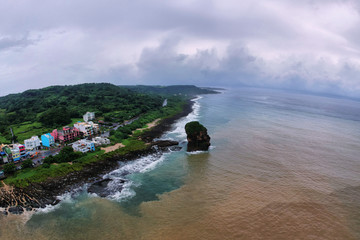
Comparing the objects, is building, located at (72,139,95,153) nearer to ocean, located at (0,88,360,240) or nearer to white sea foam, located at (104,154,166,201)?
white sea foam, located at (104,154,166,201)

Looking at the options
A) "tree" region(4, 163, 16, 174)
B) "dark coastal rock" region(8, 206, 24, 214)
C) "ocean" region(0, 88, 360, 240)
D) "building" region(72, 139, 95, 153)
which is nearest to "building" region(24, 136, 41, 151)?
"building" region(72, 139, 95, 153)

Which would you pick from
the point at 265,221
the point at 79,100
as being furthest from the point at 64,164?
the point at 79,100

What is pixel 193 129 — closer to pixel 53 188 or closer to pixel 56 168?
pixel 56 168

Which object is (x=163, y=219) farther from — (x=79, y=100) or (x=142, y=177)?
(x=79, y=100)

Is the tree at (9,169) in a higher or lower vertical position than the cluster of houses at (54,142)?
lower

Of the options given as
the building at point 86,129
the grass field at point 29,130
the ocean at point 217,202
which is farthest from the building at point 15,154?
the grass field at point 29,130

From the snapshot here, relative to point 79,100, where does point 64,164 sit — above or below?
below

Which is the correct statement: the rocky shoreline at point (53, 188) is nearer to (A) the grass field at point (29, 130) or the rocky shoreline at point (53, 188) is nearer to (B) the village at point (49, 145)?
(B) the village at point (49, 145)

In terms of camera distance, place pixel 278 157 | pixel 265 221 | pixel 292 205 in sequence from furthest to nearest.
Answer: pixel 278 157, pixel 292 205, pixel 265 221
